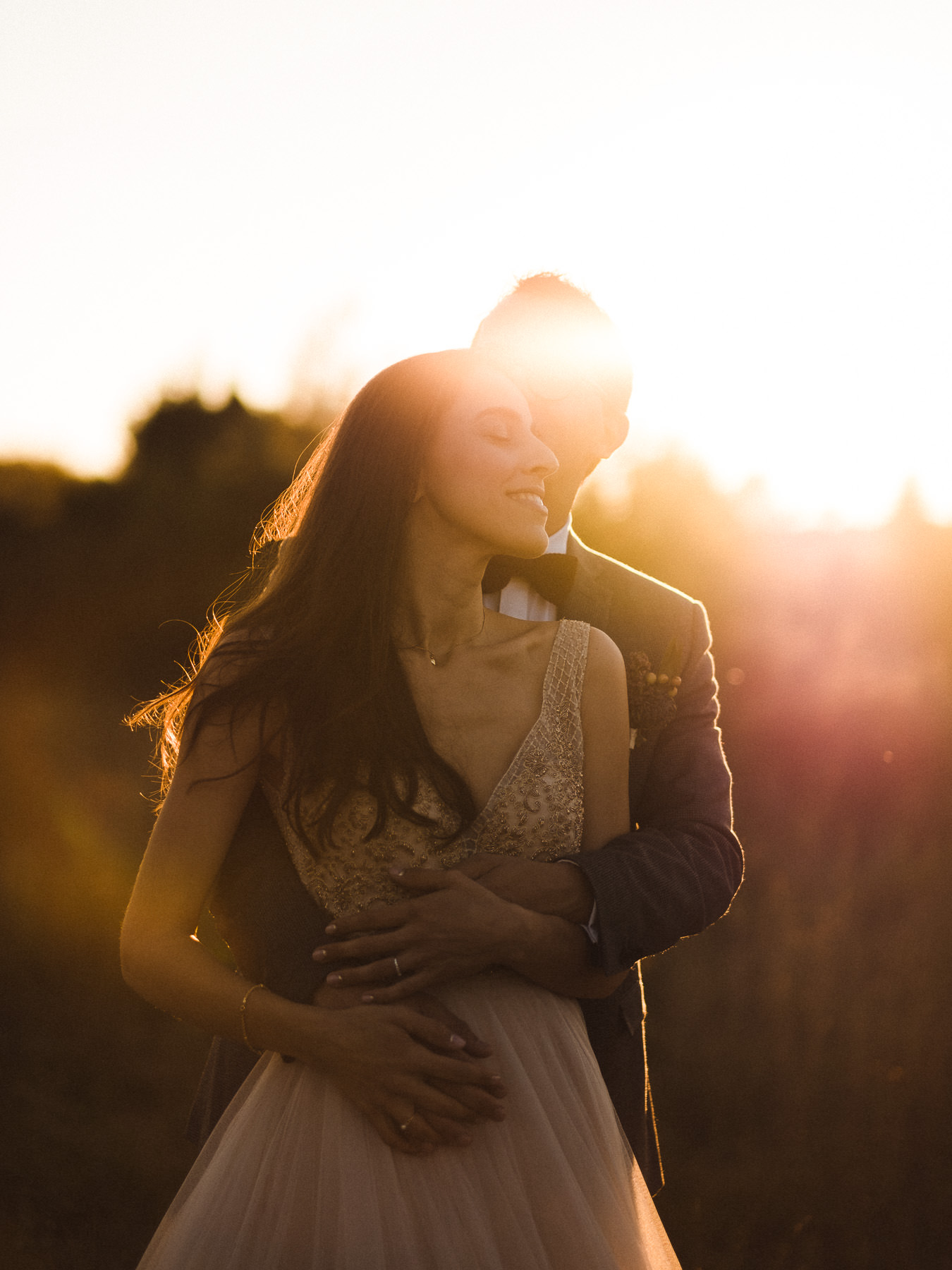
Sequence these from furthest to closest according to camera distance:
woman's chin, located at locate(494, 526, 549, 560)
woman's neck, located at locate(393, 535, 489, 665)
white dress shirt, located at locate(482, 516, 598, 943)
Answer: white dress shirt, located at locate(482, 516, 598, 943)
woman's neck, located at locate(393, 535, 489, 665)
woman's chin, located at locate(494, 526, 549, 560)

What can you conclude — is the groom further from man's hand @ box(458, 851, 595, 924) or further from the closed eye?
the closed eye

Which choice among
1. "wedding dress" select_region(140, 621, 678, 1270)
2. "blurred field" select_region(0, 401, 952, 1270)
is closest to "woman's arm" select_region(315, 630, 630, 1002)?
"wedding dress" select_region(140, 621, 678, 1270)

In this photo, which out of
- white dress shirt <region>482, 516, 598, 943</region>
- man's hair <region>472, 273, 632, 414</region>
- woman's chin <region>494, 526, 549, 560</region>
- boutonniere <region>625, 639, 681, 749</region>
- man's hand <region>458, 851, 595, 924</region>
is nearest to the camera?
man's hand <region>458, 851, 595, 924</region>

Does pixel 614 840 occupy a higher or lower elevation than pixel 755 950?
higher

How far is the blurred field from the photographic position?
4965mm

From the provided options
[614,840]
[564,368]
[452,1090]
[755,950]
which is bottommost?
[755,950]

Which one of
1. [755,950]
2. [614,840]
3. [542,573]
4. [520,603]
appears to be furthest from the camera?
[755,950]

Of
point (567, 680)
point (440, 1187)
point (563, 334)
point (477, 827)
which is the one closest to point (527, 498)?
point (567, 680)

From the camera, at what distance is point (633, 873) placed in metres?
2.15

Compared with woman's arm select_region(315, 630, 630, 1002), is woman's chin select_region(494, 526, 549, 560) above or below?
above

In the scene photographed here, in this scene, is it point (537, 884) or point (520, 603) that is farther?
point (520, 603)

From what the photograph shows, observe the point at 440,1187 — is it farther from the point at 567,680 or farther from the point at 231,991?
the point at 567,680

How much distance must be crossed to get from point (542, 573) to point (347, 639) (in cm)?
88

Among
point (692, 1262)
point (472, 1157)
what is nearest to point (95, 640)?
point (692, 1262)
